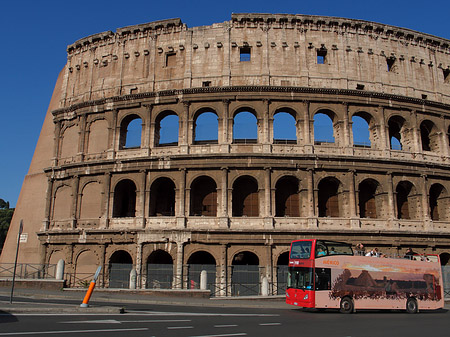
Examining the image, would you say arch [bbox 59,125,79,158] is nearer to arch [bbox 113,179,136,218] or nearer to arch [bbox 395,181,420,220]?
arch [bbox 113,179,136,218]

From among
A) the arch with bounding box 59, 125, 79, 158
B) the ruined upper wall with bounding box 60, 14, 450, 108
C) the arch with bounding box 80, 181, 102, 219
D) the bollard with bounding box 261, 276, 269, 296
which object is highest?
the ruined upper wall with bounding box 60, 14, 450, 108

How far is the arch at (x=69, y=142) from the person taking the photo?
29.6 meters

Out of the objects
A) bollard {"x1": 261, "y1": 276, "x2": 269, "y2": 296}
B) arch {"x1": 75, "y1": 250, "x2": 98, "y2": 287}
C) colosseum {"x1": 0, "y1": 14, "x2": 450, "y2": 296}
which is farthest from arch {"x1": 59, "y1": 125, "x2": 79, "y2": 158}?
bollard {"x1": 261, "y1": 276, "x2": 269, "y2": 296}

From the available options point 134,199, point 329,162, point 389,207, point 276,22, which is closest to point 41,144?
point 134,199

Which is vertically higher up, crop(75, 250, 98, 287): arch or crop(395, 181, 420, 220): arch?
crop(395, 181, 420, 220): arch

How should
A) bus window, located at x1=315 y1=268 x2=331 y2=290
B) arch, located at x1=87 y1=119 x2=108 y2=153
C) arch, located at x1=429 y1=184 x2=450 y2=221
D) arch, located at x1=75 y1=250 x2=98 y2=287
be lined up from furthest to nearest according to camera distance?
1. arch, located at x1=87 y1=119 x2=108 y2=153
2. arch, located at x1=429 y1=184 x2=450 y2=221
3. arch, located at x1=75 y1=250 x2=98 y2=287
4. bus window, located at x1=315 y1=268 x2=331 y2=290

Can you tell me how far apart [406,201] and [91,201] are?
72.5 feet

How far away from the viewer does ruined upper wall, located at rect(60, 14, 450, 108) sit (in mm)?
27422

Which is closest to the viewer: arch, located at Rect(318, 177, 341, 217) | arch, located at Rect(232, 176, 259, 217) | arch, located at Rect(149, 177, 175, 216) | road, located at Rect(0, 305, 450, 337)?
road, located at Rect(0, 305, 450, 337)

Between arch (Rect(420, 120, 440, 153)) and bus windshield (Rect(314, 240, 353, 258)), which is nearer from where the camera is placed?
bus windshield (Rect(314, 240, 353, 258))

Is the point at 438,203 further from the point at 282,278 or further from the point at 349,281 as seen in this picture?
the point at 349,281

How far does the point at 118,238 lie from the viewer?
84.0 ft

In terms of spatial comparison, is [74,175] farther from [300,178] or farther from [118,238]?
[300,178]

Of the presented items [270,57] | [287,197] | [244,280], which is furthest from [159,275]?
[270,57]
